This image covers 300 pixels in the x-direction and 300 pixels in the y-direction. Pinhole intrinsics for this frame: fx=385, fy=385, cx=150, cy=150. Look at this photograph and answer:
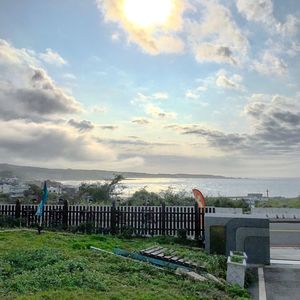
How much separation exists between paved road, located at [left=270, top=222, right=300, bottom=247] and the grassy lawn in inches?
234

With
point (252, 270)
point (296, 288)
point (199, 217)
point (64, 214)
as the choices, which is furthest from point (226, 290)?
point (64, 214)

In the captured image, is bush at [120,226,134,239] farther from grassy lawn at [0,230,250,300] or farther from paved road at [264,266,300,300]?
paved road at [264,266,300,300]

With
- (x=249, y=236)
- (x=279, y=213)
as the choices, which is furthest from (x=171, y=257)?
(x=279, y=213)

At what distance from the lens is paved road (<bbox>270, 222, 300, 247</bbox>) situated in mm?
15363

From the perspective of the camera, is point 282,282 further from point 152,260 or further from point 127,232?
point 127,232

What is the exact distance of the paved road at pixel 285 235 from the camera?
15.4 meters

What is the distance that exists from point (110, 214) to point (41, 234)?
3117 millimetres

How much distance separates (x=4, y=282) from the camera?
7480 millimetres

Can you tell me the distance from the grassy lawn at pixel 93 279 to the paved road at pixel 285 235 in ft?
19.5

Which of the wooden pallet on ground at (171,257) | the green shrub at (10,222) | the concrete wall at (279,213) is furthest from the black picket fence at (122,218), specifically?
the concrete wall at (279,213)

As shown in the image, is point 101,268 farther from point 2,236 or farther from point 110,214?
point 110,214

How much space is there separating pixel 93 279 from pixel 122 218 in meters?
8.96

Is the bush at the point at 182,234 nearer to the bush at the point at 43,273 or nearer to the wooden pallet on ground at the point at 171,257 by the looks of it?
the wooden pallet on ground at the point at 171,257

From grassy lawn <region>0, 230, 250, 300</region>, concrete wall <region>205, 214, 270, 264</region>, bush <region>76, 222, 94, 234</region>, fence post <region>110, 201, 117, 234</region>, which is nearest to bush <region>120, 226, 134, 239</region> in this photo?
fence post <region>110, 201, 117, 234</region>
